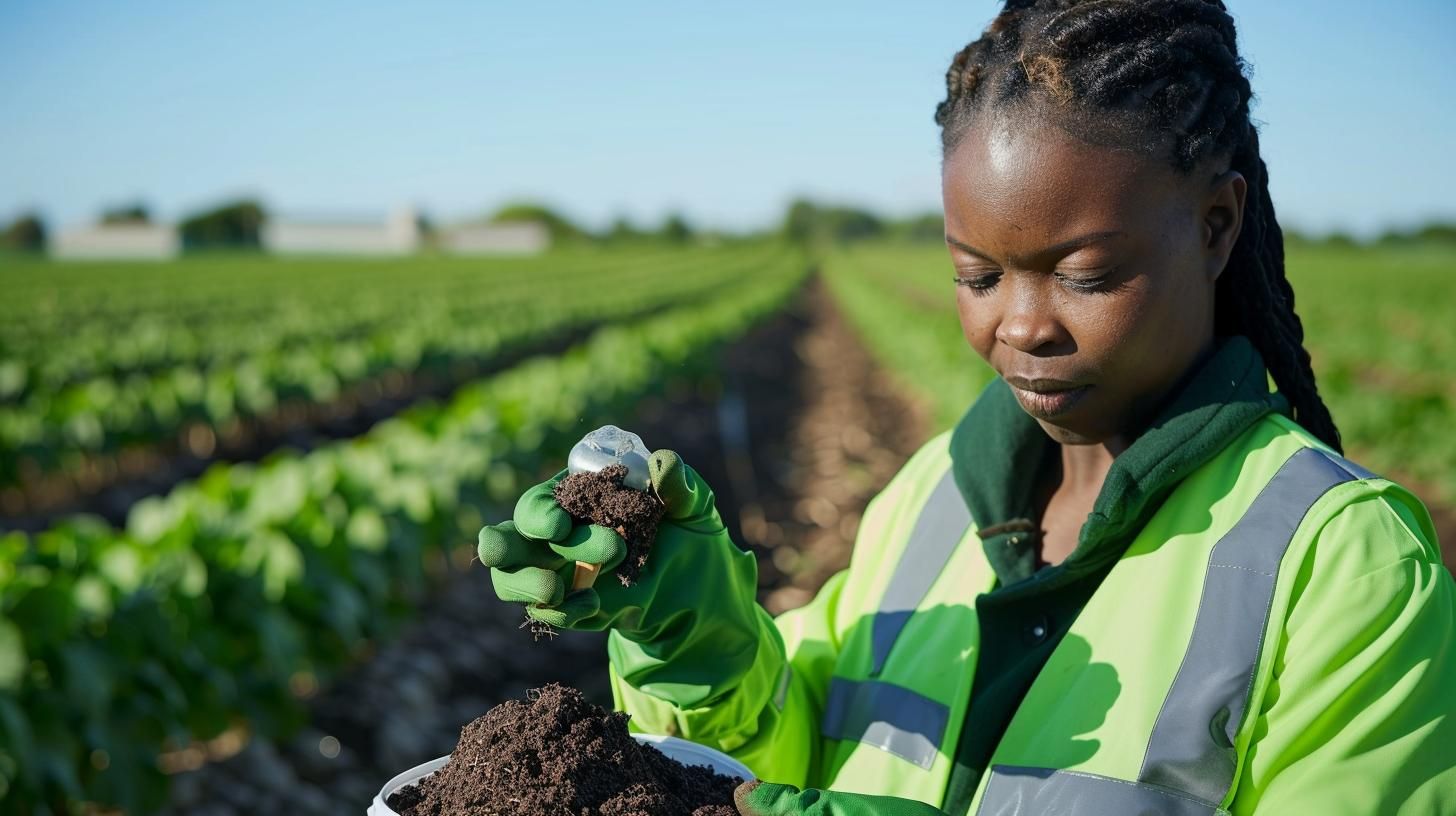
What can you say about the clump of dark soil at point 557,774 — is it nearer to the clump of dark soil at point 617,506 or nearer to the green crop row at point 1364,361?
the clump of dark soil at point 617,506

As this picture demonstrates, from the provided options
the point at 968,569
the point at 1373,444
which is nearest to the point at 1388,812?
the point at 968,569

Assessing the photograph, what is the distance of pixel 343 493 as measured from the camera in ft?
18.3

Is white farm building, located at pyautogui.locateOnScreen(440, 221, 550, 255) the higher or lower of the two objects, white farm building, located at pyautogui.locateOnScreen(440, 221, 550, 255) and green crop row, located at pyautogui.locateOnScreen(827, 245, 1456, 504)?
the higher

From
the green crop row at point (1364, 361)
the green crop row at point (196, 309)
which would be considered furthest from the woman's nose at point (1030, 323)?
the green crop row at point (196, 309)

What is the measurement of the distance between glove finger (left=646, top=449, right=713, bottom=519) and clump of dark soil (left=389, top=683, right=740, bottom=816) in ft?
0.84

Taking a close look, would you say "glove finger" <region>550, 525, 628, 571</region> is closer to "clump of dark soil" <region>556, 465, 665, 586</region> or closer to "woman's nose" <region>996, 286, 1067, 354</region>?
"clump of dark soil" <region>556, 465, 665, 586</region>

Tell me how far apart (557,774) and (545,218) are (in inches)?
5263

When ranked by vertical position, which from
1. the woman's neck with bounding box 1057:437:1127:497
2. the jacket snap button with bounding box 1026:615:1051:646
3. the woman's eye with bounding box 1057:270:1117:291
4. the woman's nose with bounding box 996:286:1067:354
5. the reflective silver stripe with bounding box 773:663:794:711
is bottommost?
the reflective silver stripe with bounding box 773:663:794:711

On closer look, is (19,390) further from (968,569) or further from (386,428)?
(968,569)

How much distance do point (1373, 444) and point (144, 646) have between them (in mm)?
9806

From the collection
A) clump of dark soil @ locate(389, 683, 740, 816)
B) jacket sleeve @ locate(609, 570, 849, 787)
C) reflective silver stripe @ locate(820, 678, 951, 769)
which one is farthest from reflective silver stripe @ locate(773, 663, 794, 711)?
clump of dark soil @ locate(389, 683, 740, 816)

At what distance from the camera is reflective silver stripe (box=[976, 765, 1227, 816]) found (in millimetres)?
1254

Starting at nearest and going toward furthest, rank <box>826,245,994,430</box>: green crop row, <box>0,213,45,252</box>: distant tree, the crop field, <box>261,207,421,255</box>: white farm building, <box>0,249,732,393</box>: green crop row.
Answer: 1. the crop field
2. <box>826,245,994,430</box>: green crop row
3. <box>0,249,732,393</box>: green crop row
4. <box>0,213,45,252</box>: distant tree
5. <box>261,207,421,255</box>: white farm building

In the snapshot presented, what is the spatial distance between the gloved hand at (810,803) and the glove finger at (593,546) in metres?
0.30
